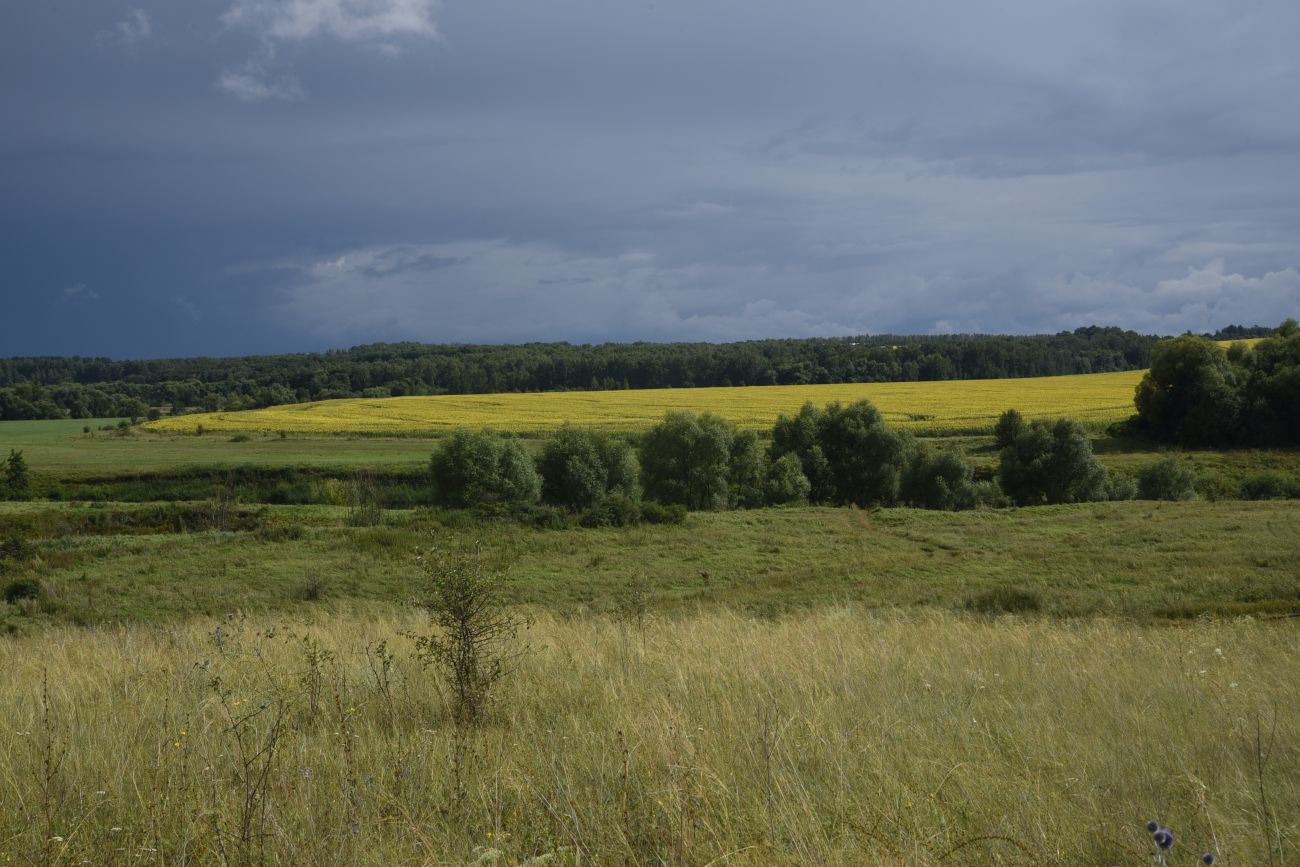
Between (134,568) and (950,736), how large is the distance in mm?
26675

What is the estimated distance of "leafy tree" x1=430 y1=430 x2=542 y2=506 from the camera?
43438 millimetres

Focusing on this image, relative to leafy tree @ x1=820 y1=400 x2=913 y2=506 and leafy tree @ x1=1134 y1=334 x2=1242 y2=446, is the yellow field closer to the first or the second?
leafy tree @ x1=1134 y1=334 x2=1242 y2=446

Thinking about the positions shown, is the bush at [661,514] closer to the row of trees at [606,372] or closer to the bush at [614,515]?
the bush at [614,515]

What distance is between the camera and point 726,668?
6.30 meters

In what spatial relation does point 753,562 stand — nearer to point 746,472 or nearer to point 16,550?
point 746,472

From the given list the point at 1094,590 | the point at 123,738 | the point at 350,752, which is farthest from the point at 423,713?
the point at 1094,590

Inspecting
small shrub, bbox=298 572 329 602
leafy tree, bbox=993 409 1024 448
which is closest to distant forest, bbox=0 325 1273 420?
leafy tree, bbox=993 409 1024 448

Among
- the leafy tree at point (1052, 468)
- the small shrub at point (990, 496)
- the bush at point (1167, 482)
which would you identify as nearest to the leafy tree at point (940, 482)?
the small shrub at point (990, 496)

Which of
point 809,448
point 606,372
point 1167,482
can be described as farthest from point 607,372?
point 1167,482

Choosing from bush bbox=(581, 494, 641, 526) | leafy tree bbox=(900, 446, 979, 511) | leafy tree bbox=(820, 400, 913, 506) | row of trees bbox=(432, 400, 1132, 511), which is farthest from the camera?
leafy tree bbox=(820, 400, 913, 506)

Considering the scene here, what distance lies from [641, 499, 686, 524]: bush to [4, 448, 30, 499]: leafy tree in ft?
130

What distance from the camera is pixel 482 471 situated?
43625mm

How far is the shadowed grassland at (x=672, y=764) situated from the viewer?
3301mm

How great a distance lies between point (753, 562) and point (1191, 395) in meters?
45.0
